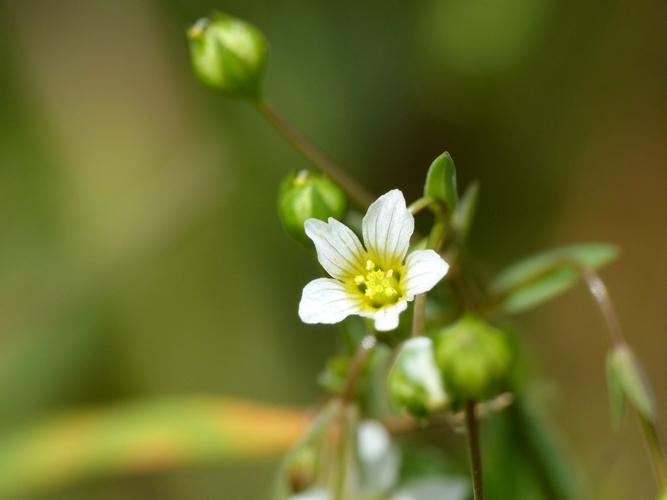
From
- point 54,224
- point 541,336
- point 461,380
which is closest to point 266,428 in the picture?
point 461,380

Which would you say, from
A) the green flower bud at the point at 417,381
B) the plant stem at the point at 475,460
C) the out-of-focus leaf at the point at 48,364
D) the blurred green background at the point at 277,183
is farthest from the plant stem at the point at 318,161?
the out-of-focus leaf at the point at 48,364

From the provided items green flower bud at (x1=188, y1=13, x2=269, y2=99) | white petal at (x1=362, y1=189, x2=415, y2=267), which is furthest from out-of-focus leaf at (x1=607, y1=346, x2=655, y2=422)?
green flower bud at (x1=188, y1=13, x2=269, y2=99)

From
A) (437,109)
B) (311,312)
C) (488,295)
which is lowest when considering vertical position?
(311,312)

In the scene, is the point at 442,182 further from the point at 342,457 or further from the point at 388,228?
the point at 342,457

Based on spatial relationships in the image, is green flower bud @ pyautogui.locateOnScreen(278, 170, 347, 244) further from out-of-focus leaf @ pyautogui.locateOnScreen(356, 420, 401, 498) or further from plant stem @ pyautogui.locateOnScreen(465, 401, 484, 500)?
out-of-focus leaf @ pyautogui.locateOnScreen(356, 420, 401, 498)

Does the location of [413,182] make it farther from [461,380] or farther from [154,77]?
[461,380]

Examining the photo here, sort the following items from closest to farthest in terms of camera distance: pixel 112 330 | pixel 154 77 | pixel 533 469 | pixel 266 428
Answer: pixel 533 469, pixel 266 428, pixel 112 330, pixel 154 77

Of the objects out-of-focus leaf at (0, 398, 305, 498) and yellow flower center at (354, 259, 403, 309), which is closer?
yellow flower center at (354, 259, 403, 309)
